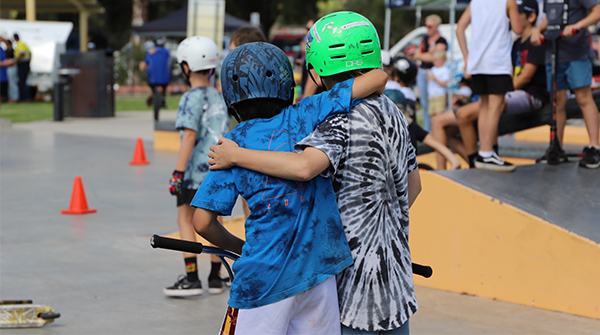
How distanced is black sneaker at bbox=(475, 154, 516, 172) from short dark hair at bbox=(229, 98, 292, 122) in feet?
11.2

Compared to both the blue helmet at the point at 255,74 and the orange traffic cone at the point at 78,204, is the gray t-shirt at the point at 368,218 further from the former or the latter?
the orange traffic cone at the point at 78,204

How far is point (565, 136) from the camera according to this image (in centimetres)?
1015

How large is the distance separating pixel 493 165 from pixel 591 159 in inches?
34.5

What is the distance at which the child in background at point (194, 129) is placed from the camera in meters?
4.68

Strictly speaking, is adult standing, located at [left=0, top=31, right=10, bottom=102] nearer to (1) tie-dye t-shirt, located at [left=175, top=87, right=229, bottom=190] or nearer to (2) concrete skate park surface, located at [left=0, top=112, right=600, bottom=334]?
(2) concrete skate park surface, located at [left=0, top=112, right=600, bottom=334]

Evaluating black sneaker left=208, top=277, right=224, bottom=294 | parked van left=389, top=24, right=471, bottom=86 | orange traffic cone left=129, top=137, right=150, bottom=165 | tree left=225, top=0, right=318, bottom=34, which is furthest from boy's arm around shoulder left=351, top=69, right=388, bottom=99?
tree left=225, top=0, right=318, bottom=34

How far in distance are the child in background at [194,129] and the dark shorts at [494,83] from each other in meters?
2.19

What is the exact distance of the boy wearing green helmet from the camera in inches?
89.0

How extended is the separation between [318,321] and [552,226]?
8.27 feet

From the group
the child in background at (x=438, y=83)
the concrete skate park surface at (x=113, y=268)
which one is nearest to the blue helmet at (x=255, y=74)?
the concrete skate park surface at (x=113, y=268)

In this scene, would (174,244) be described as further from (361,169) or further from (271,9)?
(271,9)

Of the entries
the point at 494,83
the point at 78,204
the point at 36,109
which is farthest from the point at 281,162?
the point at 36,109

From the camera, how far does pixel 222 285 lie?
16.1 feet

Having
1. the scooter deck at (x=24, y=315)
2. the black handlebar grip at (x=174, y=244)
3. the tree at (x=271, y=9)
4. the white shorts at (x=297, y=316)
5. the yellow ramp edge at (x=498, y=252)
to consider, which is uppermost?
the tree at (x=271, y=9)
